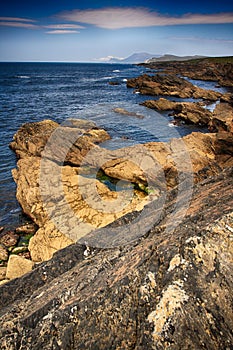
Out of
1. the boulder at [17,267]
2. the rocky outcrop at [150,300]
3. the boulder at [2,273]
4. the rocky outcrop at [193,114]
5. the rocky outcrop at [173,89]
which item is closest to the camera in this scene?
the rocky outcrop at [150,300]

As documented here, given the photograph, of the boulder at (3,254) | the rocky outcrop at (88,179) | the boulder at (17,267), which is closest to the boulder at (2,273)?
the boulder at (17,267)

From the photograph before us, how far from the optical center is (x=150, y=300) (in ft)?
10.7

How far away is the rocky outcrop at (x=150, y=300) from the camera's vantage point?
292cm

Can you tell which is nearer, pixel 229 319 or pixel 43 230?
pixel 229 319

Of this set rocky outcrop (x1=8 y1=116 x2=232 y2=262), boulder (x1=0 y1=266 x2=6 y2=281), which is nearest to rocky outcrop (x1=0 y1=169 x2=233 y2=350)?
rocky outcrop (x1=8 y1=116 x2=232 y2=262)

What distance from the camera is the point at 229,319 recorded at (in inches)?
113

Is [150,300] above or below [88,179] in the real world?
above

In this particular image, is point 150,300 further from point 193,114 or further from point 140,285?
point 193,114

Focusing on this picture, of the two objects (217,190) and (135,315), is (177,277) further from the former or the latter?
(217,190)

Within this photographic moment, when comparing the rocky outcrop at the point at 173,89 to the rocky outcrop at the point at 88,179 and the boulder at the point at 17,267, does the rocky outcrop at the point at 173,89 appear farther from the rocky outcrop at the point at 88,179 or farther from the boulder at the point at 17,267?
the boulder at the point at 17,267

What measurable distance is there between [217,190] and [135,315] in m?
2.98

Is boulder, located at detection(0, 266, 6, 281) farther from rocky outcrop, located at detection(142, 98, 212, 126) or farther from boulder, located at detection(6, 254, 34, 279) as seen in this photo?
rocky outcrop, located at detection(142, 98, 212, 126)

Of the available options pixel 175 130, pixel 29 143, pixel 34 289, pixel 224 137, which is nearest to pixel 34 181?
pixel 29 143

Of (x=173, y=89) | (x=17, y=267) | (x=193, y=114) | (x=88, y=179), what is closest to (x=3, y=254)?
(x=17, y=267)
